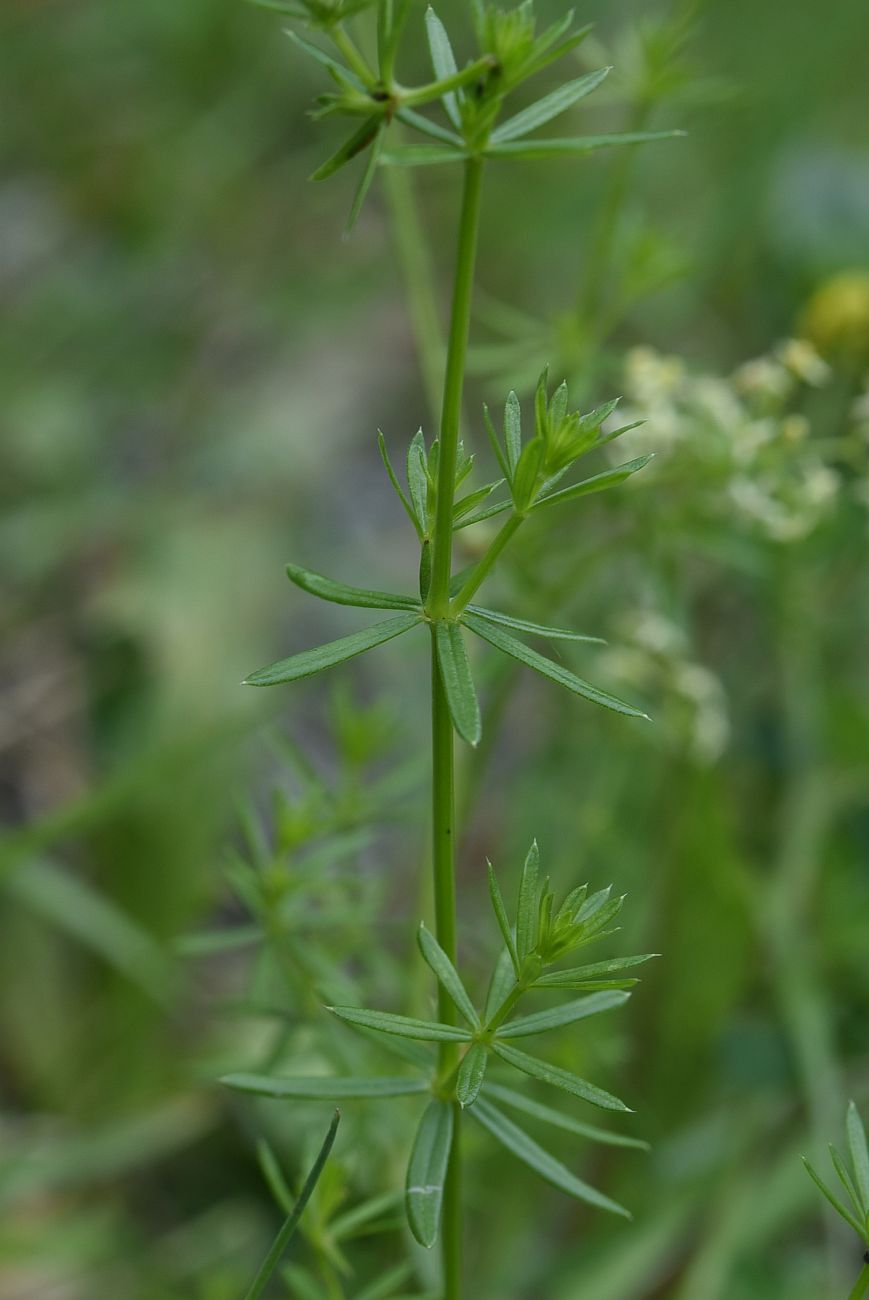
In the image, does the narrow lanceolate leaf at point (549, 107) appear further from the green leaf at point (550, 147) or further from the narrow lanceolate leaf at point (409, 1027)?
the narrow lanceolate leaf at point (409, 1027)

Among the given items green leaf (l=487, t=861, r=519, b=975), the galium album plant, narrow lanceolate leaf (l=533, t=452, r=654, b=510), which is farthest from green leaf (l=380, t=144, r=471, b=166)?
green leaf (l=487, t=861, r=519, b=975)

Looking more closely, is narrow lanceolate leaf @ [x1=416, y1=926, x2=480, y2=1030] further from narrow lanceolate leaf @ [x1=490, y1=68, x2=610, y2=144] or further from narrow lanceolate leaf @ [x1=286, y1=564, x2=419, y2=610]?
narrow lanceolate leaf @ [x1=490, y1=68, x2=610, y2=144]

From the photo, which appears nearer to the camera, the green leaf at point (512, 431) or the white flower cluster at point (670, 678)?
the green leaf at point (512, 431)

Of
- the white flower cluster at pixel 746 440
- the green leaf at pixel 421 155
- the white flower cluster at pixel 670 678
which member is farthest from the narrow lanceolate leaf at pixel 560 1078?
the white flower cluster at pixel 670 678

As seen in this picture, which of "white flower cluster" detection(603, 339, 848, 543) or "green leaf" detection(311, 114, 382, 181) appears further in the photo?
"white flower cluster" detection(603, 339, 848, 543)

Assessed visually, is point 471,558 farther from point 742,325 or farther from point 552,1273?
point 742,325

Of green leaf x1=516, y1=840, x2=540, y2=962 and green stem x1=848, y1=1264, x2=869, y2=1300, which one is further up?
green leaf x1=516, y1=840, x2=540, y2=962

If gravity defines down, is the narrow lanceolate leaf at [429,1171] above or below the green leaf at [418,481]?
below

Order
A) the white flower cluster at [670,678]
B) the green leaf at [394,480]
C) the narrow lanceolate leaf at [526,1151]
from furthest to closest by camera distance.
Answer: the white flower cluster at [670,678]
the narrow lanceolate leaf at [526,1151]
the green leaf at [394,480]
